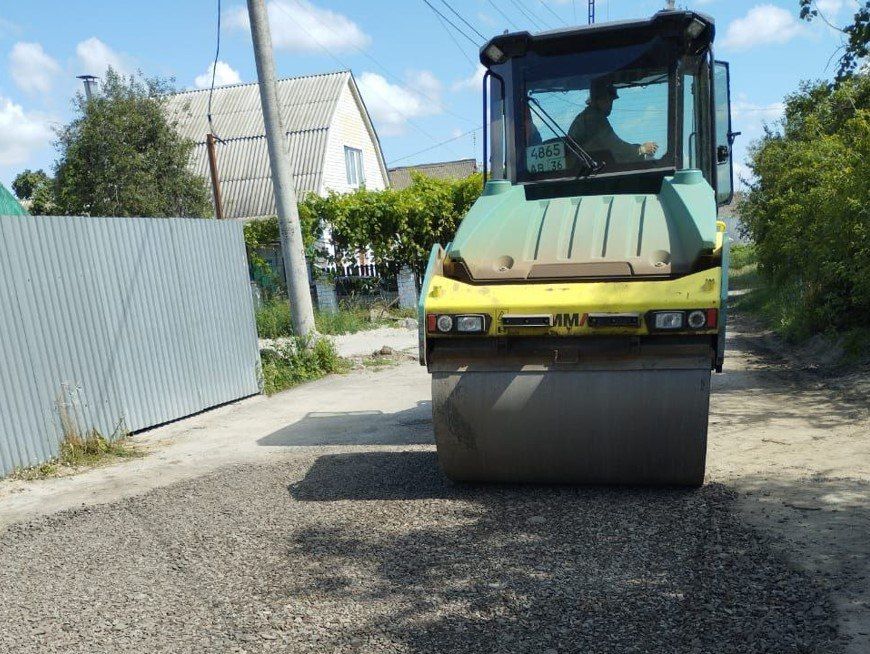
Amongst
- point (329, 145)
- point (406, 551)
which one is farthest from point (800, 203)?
point (329, 145)

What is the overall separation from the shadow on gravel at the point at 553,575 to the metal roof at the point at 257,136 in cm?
2084

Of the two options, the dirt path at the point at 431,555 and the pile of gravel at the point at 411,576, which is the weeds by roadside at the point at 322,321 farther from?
the pile of gravel at the point at 411,576

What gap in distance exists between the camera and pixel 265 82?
34.3ft

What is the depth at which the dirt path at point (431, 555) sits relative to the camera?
3457 millimetres

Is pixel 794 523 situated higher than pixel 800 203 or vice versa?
pixel 800 203

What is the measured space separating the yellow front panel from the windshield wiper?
162 centimetres

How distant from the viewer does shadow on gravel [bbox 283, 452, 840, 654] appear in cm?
334

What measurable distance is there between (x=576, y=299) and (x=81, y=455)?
4720 mm

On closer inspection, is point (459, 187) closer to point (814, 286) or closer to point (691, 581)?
point (814, 286)

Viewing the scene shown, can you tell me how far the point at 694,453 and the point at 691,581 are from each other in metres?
1.09

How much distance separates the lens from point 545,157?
630cm

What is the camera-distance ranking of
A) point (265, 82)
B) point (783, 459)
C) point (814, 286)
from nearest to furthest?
point (783, 459) → point (265, 82) → point (814, 286)

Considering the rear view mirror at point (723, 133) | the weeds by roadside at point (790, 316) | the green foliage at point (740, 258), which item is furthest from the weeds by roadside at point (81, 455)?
the green foliage at point (740, 258)

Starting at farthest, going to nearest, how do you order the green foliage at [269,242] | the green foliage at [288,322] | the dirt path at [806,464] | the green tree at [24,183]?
1. the green tree at [24,183]
2. the green foliage at [269,242]
3. the green foliage at [288,322]
4. the dirt path at [806,464]
